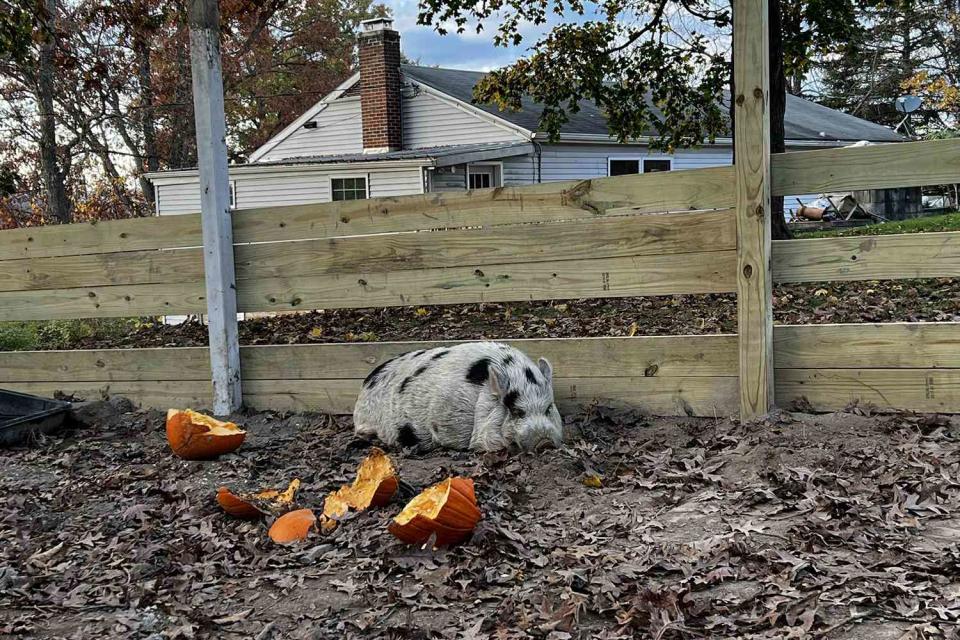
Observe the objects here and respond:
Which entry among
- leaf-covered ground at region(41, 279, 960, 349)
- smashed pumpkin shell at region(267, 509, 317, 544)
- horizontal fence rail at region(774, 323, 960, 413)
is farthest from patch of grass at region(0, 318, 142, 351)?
horizontal fence rail at region(774, 323, 960, 413)

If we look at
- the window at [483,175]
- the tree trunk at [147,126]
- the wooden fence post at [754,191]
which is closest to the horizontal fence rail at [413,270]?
the wooden fence post at [754,191]

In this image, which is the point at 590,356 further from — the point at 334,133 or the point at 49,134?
the point at 334,133

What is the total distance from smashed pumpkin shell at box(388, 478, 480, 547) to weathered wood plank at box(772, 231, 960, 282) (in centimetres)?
278

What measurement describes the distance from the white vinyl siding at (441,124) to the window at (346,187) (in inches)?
90.7

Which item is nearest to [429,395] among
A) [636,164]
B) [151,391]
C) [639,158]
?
[151,391]

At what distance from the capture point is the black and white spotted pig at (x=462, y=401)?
5.46 meters

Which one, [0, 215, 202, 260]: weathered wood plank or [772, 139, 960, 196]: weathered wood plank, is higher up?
[772, 139, 960, 196]: weathered wood plank

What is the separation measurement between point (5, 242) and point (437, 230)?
4.21 meters

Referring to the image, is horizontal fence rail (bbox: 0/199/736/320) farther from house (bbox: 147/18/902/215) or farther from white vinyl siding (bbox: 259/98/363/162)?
white vinyl siding (bbox: 259/98/363/162)

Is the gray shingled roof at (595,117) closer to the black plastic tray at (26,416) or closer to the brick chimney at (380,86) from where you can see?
the brick chimney at (380,86)

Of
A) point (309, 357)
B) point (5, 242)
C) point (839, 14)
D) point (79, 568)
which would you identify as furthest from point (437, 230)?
point (839, 14)

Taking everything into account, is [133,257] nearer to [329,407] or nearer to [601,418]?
[329,407]

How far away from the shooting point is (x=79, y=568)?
4.11 meters

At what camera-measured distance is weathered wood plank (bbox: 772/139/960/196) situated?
528 centimetres
